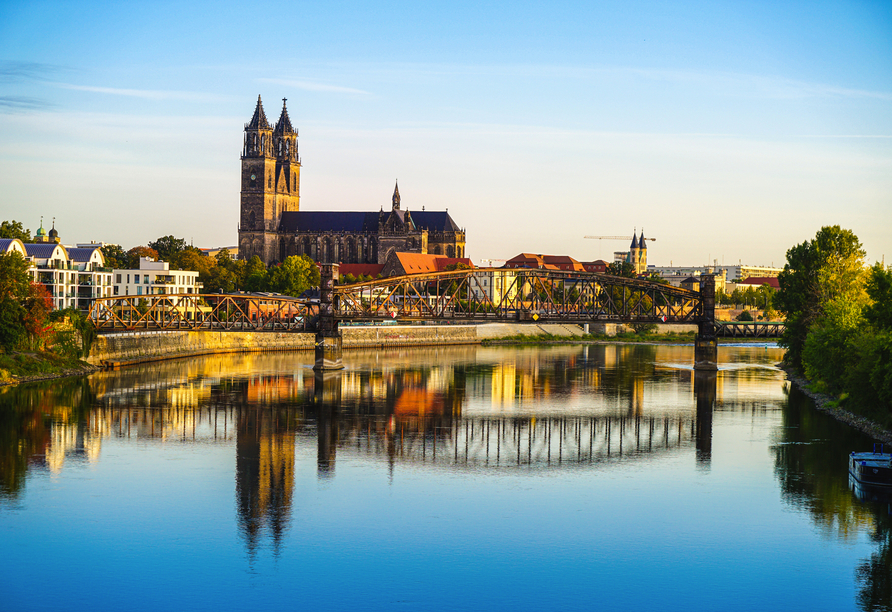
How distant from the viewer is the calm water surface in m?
25.2

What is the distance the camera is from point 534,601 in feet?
79.8

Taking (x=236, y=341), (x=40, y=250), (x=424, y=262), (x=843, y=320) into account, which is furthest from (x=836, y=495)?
(x=424, y=262)

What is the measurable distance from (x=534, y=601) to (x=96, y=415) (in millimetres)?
33835

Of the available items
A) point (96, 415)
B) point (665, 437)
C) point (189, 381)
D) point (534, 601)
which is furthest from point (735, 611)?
point (189, 381)

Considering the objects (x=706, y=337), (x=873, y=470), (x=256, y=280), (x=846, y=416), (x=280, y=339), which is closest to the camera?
(x=873, y=470)

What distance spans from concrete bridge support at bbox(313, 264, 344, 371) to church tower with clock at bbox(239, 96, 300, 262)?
113464 mm

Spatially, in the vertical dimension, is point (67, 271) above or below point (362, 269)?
below

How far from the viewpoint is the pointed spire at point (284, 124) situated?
196500mm

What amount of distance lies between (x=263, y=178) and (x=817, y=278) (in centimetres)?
13610

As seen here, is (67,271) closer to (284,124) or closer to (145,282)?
(145,282)

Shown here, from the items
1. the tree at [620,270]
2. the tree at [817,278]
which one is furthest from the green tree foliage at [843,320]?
the tree at [620,270]

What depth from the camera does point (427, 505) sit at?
109ft

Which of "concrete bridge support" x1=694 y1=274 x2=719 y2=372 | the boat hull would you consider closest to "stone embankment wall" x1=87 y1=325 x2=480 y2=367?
"concrete bridge support" x1=694 y1=274 x2=719 y2=372

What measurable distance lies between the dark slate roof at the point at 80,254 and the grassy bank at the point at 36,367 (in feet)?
154
